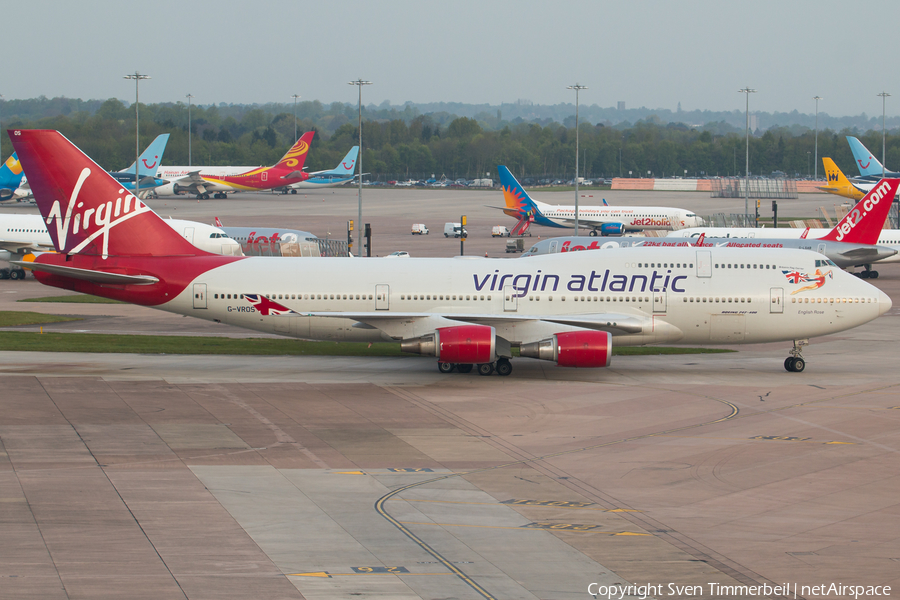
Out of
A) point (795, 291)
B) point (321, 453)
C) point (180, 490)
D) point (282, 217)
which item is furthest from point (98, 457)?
point (282, 217)

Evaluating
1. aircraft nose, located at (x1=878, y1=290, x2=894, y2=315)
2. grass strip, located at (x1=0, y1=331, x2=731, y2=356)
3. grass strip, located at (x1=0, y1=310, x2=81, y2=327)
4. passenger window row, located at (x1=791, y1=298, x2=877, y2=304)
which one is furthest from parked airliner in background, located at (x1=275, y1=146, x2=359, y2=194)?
aircraft nose, located at (x1=878, y1=290, x2=894, y2=315)

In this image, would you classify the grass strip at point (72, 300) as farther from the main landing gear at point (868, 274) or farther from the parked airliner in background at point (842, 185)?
the parked airliner in background at point (842, 185)

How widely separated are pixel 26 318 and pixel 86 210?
15.6m

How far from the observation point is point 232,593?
633 inches

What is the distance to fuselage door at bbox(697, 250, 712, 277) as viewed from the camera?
37281 mm

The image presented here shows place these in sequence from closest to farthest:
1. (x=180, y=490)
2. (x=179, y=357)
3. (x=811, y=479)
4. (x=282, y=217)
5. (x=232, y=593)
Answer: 1. (x=232, y=593)
2. (x=180, y=490)
3. (x=811, y=479)
4. (x=179, y=357)
5. (x=282, y=217)

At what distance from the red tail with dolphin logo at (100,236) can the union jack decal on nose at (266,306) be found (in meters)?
2.02

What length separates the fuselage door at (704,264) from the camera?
3728 centimetres

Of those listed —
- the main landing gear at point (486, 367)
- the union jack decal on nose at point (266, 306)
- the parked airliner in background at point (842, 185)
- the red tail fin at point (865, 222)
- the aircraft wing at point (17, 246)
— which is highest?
the parked airliner in background at point (842, 185)

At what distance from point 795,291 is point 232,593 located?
27742 mm

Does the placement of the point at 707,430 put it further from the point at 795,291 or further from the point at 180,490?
the point at 180,490

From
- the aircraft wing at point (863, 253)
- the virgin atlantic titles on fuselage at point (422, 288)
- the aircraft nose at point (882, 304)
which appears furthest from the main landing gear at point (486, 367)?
the aircraft wing at point (863, 253)

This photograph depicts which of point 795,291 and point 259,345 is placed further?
point 259,345

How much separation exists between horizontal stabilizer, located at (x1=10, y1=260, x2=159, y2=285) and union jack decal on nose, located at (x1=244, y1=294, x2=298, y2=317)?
3.90 metres
